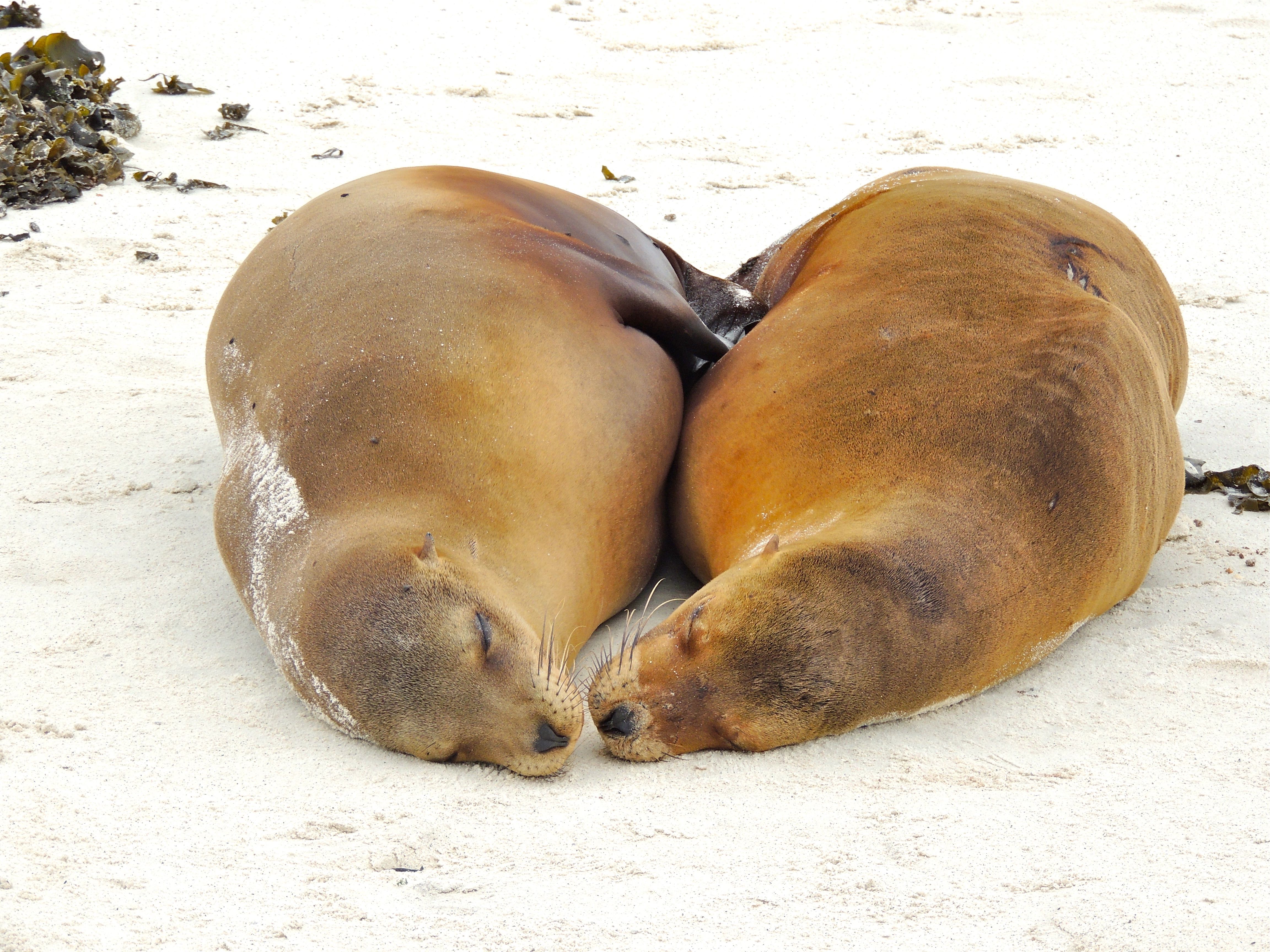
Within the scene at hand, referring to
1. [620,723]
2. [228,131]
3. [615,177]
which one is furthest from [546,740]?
[228,131]

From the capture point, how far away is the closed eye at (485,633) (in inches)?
115

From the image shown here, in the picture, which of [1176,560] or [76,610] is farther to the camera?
[1176,560]

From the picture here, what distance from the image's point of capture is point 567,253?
4094 millimetres

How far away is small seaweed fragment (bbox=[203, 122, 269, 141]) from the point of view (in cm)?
717

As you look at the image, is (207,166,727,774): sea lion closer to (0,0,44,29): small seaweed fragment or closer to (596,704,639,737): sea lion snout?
(596,704,639,737): sea lion snout

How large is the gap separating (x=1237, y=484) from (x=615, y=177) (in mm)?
3648

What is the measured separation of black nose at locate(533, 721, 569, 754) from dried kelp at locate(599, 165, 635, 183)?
451cm

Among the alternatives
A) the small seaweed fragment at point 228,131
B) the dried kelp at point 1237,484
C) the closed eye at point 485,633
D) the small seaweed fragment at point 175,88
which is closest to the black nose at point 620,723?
the closed eye at point 485,633

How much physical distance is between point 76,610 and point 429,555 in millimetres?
1129

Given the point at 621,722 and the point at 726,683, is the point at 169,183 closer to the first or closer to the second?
the point at 621,722

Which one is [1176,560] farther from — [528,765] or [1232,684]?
[528,765]

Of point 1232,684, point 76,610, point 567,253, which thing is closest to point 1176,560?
point 1232,684

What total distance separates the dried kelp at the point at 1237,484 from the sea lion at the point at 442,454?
1611 mm

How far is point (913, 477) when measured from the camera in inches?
129
